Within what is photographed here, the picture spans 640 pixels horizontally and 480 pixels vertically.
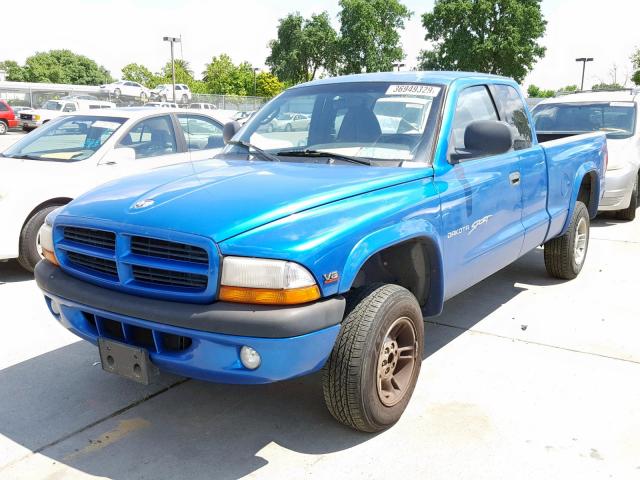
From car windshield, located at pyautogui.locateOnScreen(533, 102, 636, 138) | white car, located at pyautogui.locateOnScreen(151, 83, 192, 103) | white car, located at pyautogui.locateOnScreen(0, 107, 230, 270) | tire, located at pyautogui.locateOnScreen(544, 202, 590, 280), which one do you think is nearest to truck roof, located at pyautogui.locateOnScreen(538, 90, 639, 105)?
car windshield, located at pyautogui.locateOnScreen(533, 102, 636, 138)

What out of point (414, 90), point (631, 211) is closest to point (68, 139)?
point (414, 90)

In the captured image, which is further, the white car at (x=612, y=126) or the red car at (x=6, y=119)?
the red car at (x=6, y=119)

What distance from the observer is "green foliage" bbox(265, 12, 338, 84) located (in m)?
73.7

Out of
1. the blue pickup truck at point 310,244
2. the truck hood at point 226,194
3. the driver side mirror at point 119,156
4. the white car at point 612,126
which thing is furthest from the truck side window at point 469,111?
the white car at point 612,126

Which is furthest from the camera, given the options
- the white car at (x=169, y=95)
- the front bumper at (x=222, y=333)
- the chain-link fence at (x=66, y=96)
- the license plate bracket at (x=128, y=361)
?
the white car at (x=169, y=95)

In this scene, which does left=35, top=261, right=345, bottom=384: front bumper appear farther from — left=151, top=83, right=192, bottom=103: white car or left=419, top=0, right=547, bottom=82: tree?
left=419, top=0, right=547, bottom=82: tree

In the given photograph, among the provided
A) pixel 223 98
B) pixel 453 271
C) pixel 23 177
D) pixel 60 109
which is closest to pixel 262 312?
pixel 453 271

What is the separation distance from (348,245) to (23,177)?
4354 mm

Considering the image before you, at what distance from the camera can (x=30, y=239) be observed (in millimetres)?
5852

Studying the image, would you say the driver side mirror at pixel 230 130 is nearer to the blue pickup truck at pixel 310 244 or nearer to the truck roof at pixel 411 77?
the blue pickup truck at pixel 310 244

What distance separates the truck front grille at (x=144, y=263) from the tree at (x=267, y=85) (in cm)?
7009

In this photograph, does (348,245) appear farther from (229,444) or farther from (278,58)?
(278,58)

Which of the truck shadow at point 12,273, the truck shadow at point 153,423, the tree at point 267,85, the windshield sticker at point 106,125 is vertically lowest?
the truck shadow at point 153,423

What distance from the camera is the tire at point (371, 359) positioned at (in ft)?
9.37
